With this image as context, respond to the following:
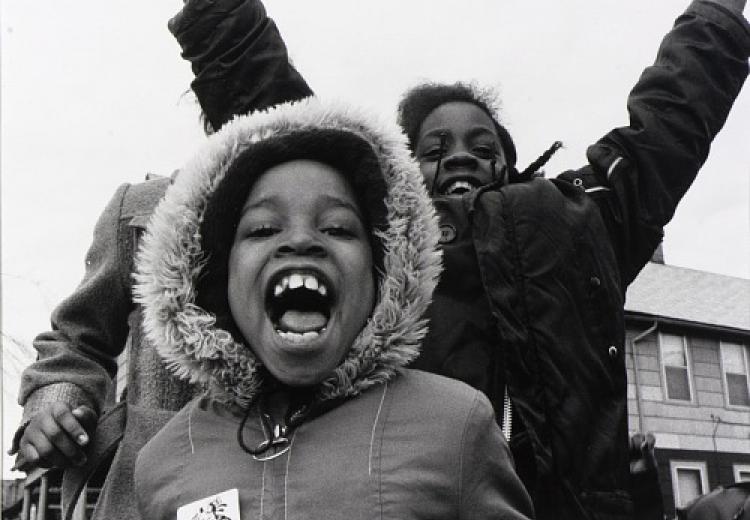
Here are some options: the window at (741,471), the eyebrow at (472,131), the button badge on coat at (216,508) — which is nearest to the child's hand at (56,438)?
the button badge on coat at (216,508)

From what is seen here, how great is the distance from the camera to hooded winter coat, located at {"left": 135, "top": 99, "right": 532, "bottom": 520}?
1.76m

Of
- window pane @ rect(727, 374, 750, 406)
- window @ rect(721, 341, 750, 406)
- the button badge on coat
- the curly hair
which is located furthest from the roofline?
the button badge on coat

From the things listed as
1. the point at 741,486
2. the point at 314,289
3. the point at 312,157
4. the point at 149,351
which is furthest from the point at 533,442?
the point at 741,486

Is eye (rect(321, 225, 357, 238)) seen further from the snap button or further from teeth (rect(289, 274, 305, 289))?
the snap button

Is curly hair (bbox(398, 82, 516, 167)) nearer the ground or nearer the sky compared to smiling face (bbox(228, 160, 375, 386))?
nearer the sky

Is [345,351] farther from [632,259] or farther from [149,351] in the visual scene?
[632,259]

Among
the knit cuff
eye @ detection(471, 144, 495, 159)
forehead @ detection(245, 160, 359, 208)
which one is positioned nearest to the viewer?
forehead @ detection(245, 160, 359, 208)

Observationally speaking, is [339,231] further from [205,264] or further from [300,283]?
[205,264]

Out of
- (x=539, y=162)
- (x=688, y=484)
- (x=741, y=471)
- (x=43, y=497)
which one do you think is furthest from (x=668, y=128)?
(x=741, y=471)

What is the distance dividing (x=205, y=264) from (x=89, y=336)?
0.65 meters

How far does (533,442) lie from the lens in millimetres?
2152

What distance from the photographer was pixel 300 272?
1.84 meters

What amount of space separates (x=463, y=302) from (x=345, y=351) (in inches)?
21.2

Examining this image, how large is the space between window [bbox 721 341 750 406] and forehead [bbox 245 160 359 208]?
55.8 feet
